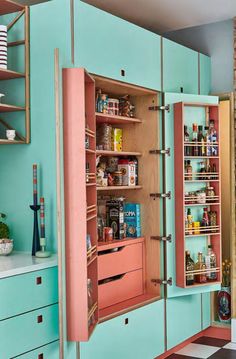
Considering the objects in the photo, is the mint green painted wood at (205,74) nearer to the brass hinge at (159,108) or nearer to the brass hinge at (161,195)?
the brass hinge at (159,108)

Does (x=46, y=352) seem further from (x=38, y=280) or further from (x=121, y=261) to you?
(x=121, y=261)

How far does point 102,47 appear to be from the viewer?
12.2 ft

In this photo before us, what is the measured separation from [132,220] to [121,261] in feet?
1.35

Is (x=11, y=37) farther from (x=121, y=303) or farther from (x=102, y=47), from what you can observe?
(x=121, y=303)

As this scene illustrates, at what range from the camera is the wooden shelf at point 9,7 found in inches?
133

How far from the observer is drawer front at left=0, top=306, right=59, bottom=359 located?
2889 mm

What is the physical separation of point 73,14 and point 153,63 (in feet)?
3.38

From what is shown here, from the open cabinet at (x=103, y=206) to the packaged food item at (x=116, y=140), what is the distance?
0.03 m

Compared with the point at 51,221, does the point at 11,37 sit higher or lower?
higher

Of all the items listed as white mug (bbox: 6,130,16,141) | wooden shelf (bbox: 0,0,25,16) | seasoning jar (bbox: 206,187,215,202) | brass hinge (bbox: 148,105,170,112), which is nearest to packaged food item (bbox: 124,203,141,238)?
Result: seasoning jar (bbox: 206,187,215,202)

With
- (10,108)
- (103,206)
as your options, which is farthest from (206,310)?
(10,108)

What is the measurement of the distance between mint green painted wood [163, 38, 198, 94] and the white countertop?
1.84 meters

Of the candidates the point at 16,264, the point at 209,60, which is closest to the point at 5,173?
the point at 16,264

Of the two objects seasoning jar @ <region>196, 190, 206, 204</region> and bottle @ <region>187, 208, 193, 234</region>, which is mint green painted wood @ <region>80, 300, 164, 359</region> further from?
seasoning jar @ <region>196, 190, 206, 204</region>
